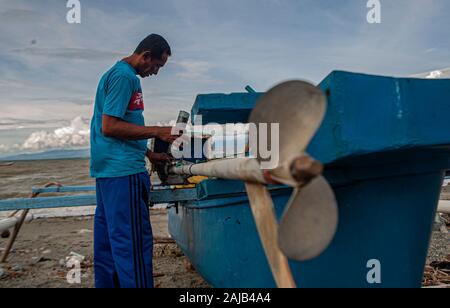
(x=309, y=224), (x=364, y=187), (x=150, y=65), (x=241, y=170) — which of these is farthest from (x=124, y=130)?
(x=309, y=224)

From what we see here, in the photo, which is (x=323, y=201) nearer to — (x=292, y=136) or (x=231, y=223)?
(x=292, y=136)

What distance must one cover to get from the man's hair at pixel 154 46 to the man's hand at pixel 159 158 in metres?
1.00

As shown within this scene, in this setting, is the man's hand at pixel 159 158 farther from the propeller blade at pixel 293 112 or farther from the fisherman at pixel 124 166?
the propeller blade at pixel 293 112

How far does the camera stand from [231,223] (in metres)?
2.56

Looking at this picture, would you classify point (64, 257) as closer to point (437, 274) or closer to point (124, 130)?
point (124, 130)

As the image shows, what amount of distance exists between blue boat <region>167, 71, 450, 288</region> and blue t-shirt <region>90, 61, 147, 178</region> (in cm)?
49

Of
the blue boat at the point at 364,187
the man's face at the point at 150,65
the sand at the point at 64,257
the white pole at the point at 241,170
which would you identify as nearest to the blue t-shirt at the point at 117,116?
the man's face at the point at 150,65

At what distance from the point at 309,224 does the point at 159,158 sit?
2.58 meters

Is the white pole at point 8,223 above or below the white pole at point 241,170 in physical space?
below

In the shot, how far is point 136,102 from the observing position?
2.78 metres

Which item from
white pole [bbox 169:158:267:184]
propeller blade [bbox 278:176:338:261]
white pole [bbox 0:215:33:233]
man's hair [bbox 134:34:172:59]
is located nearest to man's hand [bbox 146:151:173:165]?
man's hair [bbox 134:34:172:59]

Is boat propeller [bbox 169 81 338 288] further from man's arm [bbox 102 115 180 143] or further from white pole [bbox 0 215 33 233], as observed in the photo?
white pole [bbox 0 215 33 233]

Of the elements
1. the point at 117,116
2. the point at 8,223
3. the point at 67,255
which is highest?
the point at 117,116

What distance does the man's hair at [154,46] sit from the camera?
2904 mm
